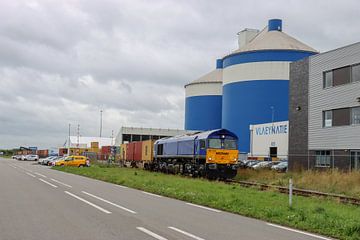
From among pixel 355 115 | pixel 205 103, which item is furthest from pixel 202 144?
pixel 205 103

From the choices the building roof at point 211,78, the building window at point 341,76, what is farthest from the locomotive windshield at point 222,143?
the building roof at point 211,78

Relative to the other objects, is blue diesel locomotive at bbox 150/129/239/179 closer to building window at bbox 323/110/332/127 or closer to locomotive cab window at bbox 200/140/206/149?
locomotive cab window at bbox 200/140/206/149

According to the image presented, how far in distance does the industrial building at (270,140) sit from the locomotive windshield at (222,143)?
17046 millimetres

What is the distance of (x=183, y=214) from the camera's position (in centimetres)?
1320

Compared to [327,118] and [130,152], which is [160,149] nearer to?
[327,118]

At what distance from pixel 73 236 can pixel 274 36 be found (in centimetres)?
6334

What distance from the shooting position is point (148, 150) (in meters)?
49.2

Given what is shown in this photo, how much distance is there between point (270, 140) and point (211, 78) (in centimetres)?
3236

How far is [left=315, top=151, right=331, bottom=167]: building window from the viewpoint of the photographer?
37.8 m

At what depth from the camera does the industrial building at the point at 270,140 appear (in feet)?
172

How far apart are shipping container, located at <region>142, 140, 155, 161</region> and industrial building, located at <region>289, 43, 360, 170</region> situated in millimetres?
13556

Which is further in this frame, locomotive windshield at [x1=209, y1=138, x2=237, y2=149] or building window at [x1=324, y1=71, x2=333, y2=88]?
building window at [x1=324, y1=71, x2=333, y2=88]

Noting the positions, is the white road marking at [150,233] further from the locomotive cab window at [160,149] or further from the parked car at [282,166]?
the parked car at [282,166]

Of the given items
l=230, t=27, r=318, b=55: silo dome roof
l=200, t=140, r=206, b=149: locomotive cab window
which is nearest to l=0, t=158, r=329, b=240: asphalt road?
l=200, t=140, r=206, b=149: locomotive cab window
